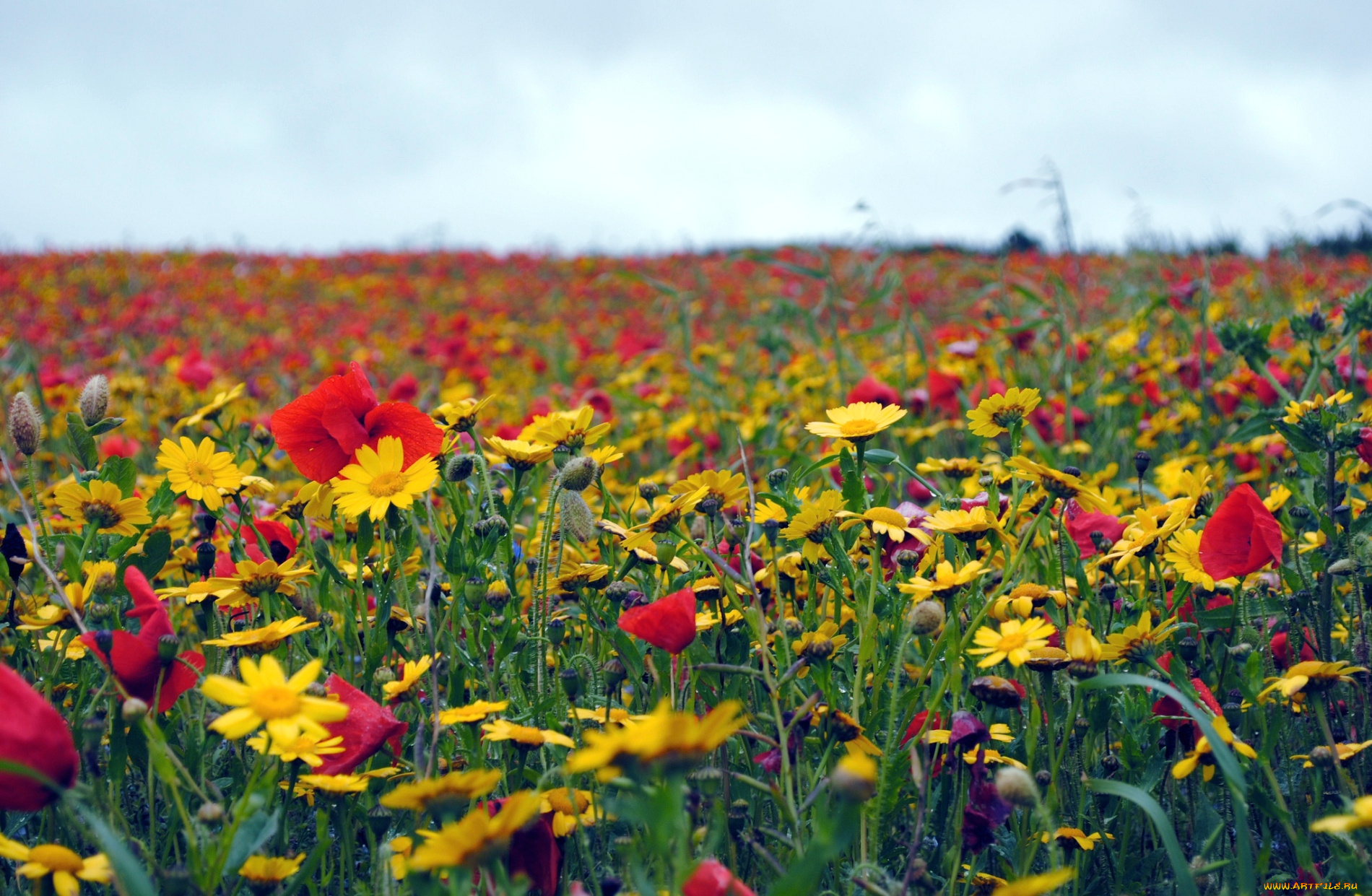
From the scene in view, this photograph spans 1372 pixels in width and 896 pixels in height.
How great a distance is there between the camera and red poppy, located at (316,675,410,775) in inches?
33.8

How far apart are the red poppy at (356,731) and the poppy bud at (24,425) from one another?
0.49m

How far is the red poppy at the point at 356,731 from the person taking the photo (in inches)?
33.8

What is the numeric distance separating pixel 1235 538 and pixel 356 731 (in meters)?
0.88

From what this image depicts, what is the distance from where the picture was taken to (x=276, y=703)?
68 cm

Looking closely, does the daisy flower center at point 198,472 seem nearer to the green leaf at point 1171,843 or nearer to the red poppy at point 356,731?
the red poppy at point 356,731

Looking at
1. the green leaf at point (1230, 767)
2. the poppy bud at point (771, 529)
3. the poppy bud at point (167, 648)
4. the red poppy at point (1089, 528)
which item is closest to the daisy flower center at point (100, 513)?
the poppy bud at point (167, 648)

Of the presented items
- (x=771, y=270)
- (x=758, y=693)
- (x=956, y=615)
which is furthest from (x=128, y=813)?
(x=771, y=270)

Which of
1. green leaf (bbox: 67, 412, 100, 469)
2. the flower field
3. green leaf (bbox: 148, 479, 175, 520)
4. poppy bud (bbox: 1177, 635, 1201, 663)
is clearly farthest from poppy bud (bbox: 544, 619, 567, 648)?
poppy bud (bbox: 1177, 635, 1201, 663)

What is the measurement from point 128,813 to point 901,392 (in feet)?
6.65

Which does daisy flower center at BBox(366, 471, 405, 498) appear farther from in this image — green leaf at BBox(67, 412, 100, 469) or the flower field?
green leaf at BBox(67, 412, 100, 469)

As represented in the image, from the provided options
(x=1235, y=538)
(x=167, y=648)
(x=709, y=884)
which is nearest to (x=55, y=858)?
(x=167, y=648)

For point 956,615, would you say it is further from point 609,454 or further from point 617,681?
point 609,454

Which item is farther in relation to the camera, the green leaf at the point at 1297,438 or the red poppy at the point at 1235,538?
the green leaf at the point at 1297,438

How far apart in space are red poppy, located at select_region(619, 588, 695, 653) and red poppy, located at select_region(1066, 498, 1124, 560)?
0.61 meters
